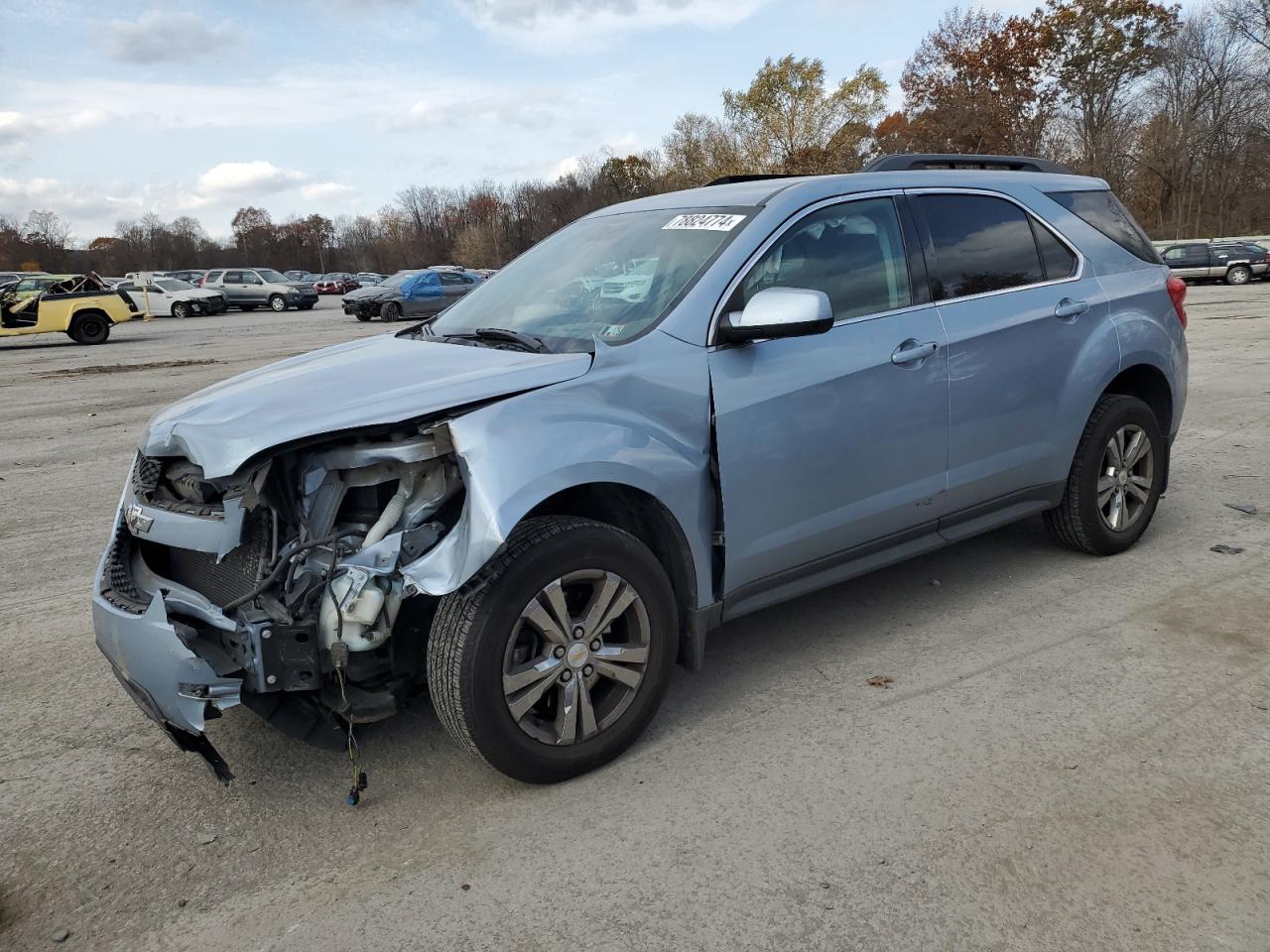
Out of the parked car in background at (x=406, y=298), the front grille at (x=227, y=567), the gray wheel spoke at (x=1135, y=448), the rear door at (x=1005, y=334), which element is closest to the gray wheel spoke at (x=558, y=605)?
the front grille at (x=227, y=567)

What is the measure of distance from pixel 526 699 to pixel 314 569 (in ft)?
2.42

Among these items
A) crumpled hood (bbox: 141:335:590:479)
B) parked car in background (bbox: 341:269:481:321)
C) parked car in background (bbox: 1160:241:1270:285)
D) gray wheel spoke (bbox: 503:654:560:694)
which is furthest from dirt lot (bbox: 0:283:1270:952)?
parked car in background (bbox: 1160:241:1270:285)

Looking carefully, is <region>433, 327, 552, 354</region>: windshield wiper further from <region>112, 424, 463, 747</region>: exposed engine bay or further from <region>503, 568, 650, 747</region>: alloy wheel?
<region>503, 568, 650, 747</region>: alloy wheel

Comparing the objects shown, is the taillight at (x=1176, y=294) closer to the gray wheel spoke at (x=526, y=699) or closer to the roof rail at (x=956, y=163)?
the roof rail at (x=956, y=163)

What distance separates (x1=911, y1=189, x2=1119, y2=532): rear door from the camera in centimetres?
389

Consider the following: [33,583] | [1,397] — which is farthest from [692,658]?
[1,397]

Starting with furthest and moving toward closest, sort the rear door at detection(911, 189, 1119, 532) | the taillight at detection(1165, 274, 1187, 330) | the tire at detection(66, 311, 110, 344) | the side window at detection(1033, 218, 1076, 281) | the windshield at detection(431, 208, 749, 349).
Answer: the tire at detection(66, 311, 110, 344), the taillight at detection(1165, 274, 1187, 330), the side window at detection(1033, 218, 1076, 281), the rear door at detection(911, 189, 1119, 532), the windshield at detection(431, 208, 749, 349)

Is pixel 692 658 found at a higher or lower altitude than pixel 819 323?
lower

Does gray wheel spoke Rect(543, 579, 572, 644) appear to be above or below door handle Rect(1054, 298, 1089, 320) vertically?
below

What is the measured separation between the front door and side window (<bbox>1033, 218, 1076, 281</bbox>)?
36.9 inches

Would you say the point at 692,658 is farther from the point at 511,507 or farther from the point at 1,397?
the point at 1,397

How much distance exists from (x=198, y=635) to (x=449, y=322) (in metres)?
1.78

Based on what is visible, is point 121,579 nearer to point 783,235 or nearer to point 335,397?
point 335,397

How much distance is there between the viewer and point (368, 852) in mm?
2682
